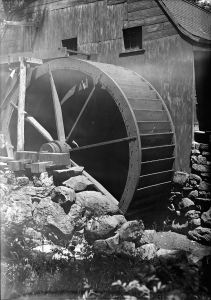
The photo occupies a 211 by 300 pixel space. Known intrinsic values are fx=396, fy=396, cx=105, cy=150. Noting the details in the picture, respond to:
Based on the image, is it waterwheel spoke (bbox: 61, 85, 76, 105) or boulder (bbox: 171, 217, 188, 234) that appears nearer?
boulder (bbox: 171, 217, 188, 234)

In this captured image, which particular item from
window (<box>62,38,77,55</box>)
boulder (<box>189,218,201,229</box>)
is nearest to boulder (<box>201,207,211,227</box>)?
boulder (<box>189,218,201,229</box>)

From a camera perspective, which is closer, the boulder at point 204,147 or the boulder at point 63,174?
the boulder at point 63,174

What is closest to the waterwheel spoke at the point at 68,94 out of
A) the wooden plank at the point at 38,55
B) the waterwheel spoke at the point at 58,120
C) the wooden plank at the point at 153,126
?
the waterwheel spoke at the point at 58,120

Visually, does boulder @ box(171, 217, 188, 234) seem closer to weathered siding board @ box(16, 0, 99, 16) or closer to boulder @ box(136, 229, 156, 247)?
boulder @ box(136, 229, 156, 247)

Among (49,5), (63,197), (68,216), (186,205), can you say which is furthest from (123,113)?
(49,5)

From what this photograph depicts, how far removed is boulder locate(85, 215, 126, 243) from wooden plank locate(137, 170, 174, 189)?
3.43ft

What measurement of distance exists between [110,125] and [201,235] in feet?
9.65

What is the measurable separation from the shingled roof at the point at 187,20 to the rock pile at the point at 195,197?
2267mm

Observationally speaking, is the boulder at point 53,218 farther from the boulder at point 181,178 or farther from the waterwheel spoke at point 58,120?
the boulder at point 181,178

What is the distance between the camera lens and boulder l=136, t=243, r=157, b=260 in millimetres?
5602

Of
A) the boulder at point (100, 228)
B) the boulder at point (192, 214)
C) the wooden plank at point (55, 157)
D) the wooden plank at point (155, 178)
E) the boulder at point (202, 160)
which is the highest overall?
the wooden plank at point (55, 157)

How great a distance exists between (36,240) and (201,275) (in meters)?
2.26

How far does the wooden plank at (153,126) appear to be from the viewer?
7051 millimetres

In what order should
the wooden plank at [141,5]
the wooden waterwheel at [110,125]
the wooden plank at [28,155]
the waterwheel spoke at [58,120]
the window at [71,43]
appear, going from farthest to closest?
1. the window at [71,43]
2. the wooden plank at [141,5]
3. the waterwheel spoke at [58,120]
4. the wooden plank at [28,155]
5. the wooden waterwheel at [110,125]
